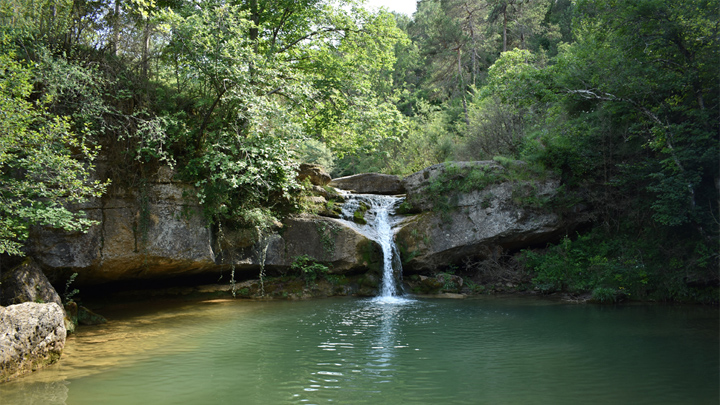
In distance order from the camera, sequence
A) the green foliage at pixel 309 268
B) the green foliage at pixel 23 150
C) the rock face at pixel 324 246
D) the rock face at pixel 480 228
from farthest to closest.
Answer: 1. the rock face at pixel 480 228
2. the rock face at pixel 324 246
3. the green foliage at pixel 309 268
4. the green foliage at pixel 23 150

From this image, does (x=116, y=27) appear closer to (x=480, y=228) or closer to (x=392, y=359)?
(x=392, y=359)

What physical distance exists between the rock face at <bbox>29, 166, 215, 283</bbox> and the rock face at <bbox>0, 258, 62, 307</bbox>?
1133 mm

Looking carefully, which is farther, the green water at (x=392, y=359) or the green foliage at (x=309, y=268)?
the green foliage at (x=309, y=268)

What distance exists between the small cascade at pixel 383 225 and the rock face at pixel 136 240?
16.4 ft

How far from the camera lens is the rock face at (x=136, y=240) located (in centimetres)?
981

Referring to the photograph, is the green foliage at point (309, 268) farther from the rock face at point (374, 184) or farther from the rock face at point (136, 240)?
the rock face at point (374, 184)

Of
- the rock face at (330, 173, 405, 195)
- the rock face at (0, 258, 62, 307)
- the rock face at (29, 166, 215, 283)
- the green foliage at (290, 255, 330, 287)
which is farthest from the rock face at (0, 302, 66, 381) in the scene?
the rock face at (330, 173, 405, 195)

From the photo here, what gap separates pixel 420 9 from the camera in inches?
2100

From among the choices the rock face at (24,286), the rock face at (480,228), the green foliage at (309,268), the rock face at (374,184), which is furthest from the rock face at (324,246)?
the rock face at (24,286)

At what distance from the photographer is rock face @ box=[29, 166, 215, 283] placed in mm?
9812

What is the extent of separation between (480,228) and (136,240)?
32.7 feet

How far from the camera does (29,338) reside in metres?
6.19


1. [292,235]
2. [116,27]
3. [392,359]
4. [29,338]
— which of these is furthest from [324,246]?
[116,27]

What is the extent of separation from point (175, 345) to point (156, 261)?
13.9 ft
